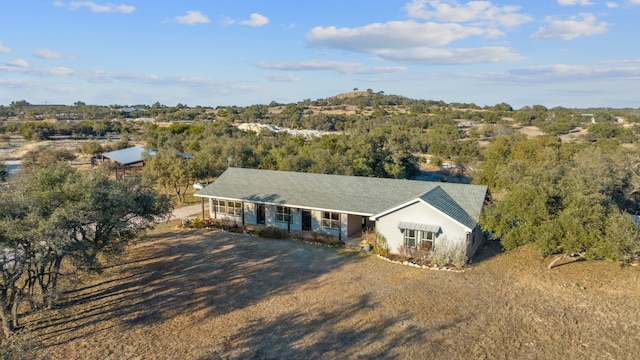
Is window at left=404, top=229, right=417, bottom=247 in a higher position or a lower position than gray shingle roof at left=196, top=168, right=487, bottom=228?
lower

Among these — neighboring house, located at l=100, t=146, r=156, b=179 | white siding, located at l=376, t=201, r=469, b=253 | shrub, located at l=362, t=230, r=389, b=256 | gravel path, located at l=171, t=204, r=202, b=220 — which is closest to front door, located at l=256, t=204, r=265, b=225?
gravel path, located at l=171, t=204, r=202, b=220

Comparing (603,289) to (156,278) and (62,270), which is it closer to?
(156,278)

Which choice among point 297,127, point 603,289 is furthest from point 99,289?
point 297,127

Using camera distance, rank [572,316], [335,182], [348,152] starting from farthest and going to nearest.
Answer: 1. [348,152]
2. [335,182]
3. [572,316]

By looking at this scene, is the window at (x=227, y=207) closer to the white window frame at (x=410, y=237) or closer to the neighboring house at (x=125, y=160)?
the white window frame at (x=410, y=237)

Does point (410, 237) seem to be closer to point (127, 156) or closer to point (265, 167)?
point (265, 167)

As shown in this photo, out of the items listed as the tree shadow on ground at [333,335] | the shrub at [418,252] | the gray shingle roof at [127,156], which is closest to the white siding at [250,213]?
the shrub at [418,252]

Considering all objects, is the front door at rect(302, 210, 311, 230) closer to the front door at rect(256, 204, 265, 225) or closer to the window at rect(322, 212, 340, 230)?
the window at rect(322, 212, 340, 230)

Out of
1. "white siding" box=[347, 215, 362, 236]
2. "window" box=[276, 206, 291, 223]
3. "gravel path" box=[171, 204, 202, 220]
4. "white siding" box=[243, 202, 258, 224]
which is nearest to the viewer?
"white siding" box=[347, 215, 362, 236]
